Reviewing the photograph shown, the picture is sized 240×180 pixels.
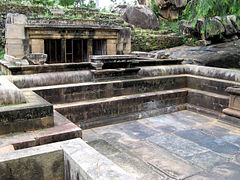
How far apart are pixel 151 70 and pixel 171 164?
415cm

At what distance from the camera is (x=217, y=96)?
22.7ft

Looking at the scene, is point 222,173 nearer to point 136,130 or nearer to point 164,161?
point 164,161

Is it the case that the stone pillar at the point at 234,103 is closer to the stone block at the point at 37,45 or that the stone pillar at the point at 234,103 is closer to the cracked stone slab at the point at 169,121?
the cracked stone slab at the point at 169,121

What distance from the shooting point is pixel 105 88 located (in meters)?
6.68

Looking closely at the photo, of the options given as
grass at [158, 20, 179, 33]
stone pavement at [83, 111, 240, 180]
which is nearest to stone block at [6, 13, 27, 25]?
stone pavement at [83, 111, 240, 180]

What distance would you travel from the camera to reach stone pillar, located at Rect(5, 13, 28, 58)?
9.38 meters

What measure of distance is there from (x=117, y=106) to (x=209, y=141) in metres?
2.47

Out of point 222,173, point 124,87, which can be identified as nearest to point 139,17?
point 124,87

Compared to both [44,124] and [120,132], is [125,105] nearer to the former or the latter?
[120,132]

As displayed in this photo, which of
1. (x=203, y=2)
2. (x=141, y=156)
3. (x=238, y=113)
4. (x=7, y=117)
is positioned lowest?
(x=141, y=156)

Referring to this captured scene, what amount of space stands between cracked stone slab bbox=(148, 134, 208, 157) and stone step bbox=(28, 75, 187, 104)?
1961mm

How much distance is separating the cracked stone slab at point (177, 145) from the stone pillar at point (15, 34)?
6.84 meters

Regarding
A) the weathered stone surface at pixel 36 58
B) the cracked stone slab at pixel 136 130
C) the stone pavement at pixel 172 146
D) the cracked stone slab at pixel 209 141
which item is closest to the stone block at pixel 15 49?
the weathered stone surface at pixel 36 58

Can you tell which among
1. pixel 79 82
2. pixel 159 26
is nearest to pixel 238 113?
pixel 79 82
